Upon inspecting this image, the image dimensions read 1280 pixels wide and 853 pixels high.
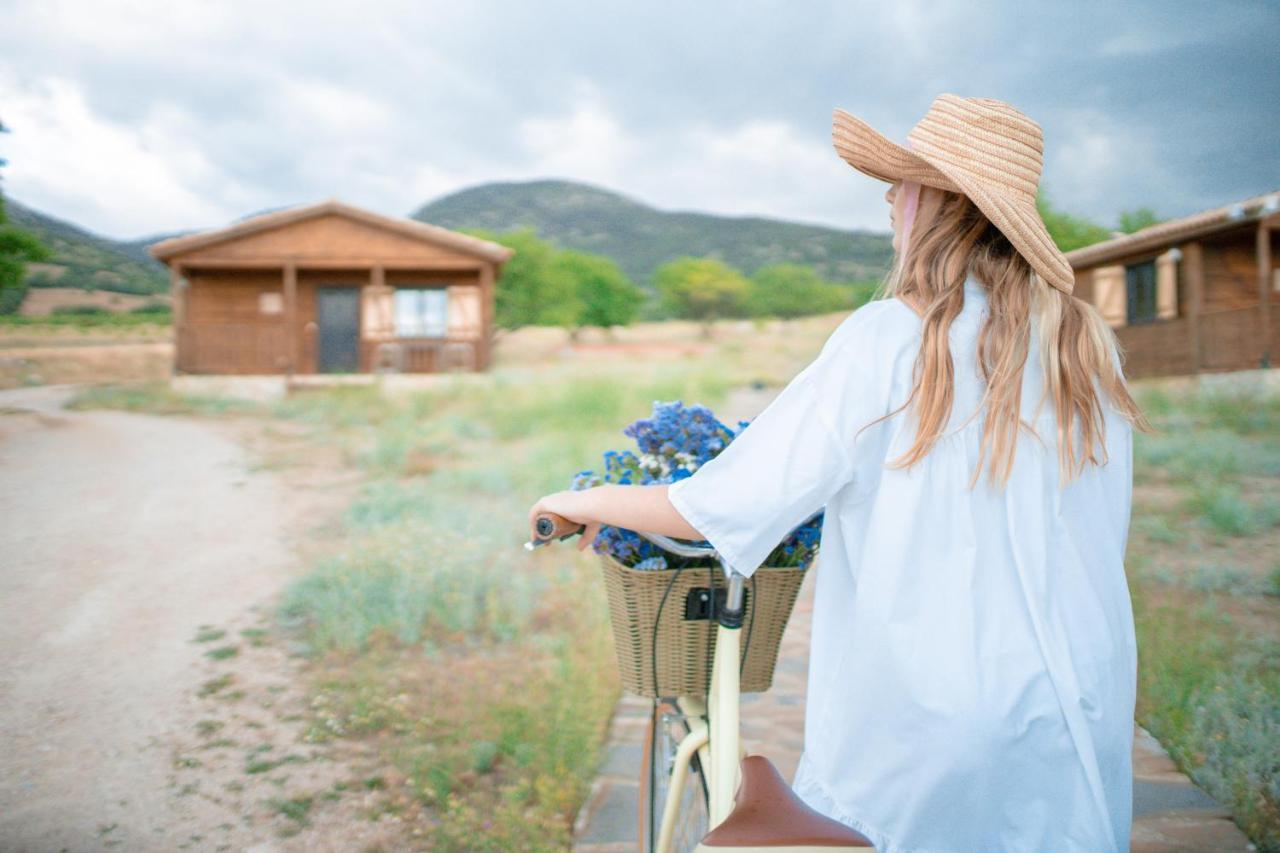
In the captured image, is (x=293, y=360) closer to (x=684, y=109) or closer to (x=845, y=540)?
(x=845, y=540)

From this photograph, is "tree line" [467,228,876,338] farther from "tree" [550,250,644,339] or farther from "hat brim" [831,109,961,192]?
"hat brim" [831,109,961,192]

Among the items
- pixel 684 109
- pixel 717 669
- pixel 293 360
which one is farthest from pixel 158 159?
pixel 684 109

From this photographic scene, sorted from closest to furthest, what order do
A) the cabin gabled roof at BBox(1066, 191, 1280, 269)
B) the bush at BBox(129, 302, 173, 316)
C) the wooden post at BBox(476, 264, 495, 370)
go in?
the bush at BBox(129, 302, 173, 316)
the cabin gabled roof at BBox(1066, 191, 1280, 269)
the wooden post at BBox(476, 264, 495, 370)

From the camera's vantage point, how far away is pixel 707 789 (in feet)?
5.50

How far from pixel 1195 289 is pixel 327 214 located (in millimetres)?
15245

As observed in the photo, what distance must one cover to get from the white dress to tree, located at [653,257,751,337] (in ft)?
150

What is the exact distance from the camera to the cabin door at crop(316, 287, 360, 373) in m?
17.4

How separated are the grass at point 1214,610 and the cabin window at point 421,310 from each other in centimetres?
1290

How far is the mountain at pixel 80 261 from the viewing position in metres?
3.12

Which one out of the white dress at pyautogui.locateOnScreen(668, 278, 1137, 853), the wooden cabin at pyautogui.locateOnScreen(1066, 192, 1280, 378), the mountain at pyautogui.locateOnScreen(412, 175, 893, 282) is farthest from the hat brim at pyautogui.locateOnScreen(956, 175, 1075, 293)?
the mountain at pyautogui.locateOnScreen(412, 175, 893, 282)

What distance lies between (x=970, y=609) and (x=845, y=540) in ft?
0.62

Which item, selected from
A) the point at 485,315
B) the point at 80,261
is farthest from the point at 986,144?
the point at 485,315

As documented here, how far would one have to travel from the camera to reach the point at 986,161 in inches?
49.5

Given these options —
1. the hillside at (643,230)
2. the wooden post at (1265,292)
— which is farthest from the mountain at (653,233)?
the wooden post at (1265,292)
